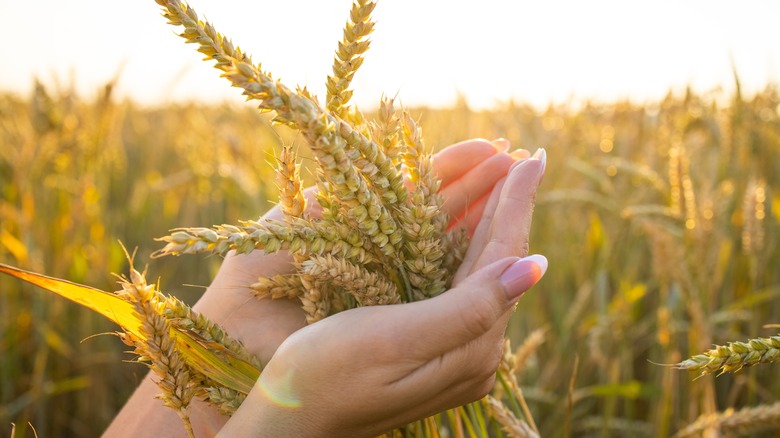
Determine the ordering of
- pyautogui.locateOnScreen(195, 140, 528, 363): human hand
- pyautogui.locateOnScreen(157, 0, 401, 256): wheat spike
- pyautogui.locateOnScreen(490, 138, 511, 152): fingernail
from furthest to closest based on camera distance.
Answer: pyautogui.locateOnScreen(490, 138, 511, 152): fingernail < pyautogui.locateOnScreen(195, 140, 528, 363): human hand < pyautogui.locateOnScreen(157, 0, 401, 256): wheat spike

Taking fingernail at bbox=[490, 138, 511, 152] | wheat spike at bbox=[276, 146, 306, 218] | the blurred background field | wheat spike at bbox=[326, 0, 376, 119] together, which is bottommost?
the blurred background field

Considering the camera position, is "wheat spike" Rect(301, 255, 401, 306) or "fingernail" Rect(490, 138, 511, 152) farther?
"fingernail" Rect(490, 138, 511, 152)

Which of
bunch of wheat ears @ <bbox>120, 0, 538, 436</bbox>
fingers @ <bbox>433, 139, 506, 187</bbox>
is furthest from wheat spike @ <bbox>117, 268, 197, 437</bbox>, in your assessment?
fingers @ <bbox>433, 139, 506, 187</bbox>

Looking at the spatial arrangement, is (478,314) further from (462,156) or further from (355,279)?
(462,156)

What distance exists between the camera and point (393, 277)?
2.96 ft

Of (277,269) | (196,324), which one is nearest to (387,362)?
(196,324)

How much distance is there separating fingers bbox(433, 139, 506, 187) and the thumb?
518mm

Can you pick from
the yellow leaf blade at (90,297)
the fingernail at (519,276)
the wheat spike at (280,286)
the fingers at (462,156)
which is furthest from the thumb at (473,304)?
the fingers at (462,156)

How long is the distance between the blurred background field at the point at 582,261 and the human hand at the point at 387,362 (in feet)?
2.93

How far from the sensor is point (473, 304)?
2.62 ft

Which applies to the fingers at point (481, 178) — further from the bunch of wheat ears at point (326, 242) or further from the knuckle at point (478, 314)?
the knuckle at point (478, 314)

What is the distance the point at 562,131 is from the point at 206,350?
276cm

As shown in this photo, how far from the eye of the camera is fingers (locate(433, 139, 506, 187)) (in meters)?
1.31

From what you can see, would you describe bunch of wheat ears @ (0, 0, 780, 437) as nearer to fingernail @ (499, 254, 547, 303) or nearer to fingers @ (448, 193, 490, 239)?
fingernail @ (499, 254, 547, 303)
